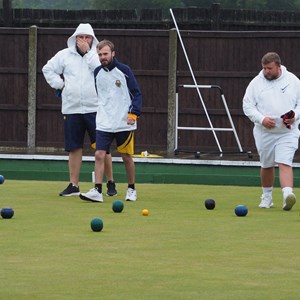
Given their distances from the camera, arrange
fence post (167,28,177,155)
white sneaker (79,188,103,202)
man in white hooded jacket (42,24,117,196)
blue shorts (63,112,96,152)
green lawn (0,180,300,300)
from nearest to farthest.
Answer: green lawn (0,180,300,300)
white sneaker (79,188,103,202)
man in white hooded jacket (42,24,117,196)
blue shorts (63,112,96,152)
fence post (167,28,177,155)

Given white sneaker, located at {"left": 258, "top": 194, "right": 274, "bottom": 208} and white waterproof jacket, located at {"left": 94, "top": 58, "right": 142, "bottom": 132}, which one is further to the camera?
white waterproof jacket, located at {"left": 94, "top": 58, "right": 142, "bottom": 132}

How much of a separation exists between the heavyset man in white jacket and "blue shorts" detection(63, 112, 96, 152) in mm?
2029

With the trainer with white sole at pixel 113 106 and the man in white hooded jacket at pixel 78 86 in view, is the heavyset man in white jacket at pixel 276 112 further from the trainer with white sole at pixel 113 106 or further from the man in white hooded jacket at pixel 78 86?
the man in white hooded jacket at pixel 78 86

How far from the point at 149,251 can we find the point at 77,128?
5.11 m

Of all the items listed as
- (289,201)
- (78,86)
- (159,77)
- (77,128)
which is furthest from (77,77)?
(159,77)

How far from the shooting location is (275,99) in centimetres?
1213

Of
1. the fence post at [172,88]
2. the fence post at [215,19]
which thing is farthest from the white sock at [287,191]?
the fence post at [215,19]

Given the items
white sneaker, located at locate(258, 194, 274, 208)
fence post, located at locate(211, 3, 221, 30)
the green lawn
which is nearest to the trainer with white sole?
the green lawn

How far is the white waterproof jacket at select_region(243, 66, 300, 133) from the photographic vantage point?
1212 cm

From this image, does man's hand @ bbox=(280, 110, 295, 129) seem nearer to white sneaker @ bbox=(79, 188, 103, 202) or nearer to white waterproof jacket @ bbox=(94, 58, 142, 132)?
white waterproof jacket @ bbox=(94, 58, 142, 132)

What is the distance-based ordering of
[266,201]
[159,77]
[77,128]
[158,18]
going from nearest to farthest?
[266,201] → [77,128] → [159,77] → [158,18]

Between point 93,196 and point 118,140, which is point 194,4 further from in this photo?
point 93,196

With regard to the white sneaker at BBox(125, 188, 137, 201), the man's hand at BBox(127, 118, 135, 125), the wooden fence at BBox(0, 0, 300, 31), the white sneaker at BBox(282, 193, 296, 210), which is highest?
the wooden fence at BBox(0, 0, 300, 31)

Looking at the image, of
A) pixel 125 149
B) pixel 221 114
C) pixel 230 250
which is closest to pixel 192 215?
pixel 125 149
